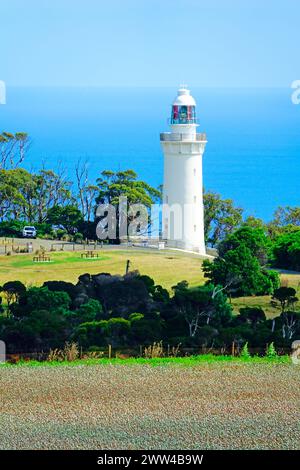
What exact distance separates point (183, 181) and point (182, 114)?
3017 mm

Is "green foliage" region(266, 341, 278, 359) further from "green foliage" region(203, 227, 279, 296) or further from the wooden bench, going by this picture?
the wooden bench

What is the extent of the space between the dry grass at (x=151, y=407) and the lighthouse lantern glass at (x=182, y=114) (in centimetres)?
2712

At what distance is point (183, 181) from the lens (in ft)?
171

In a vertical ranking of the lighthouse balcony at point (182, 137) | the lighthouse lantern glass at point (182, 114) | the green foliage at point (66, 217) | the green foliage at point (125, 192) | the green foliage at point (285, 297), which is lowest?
the green foliage at point (285, 297)

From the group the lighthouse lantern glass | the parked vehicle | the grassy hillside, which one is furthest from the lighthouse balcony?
the parked vehicle

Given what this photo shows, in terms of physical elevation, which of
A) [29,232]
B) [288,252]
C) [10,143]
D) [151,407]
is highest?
[10,143]

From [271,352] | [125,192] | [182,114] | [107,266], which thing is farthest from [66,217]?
[271,352]

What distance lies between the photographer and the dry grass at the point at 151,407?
798 inches

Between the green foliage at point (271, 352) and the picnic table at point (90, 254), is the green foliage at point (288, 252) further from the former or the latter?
the green foliage at point (271, 352)

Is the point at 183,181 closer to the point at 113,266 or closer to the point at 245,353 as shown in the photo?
the point at 113,266

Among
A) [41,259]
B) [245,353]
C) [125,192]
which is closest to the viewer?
[245,353]

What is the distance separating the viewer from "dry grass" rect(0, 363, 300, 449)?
20.3 meters

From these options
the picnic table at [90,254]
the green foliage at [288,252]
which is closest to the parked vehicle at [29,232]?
the picnic table at [90,254]
